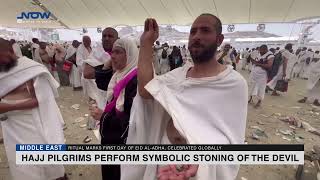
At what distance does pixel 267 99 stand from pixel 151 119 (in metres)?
6.75

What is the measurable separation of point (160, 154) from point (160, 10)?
64.8ft

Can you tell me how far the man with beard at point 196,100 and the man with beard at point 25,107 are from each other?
3.84ft

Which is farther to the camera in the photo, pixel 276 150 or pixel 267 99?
pixel 267 99

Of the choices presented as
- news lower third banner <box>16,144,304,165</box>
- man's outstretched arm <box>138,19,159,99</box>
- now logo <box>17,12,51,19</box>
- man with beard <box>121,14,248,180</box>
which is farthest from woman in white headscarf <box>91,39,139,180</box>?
now logo <box>17,12,51,19</box>

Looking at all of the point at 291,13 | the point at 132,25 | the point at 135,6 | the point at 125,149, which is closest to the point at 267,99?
the point at 125,149

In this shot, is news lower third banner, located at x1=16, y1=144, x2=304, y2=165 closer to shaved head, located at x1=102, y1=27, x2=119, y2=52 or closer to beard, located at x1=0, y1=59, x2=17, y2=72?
beard, located at x1=0, y1=59, x2=17, y2=72

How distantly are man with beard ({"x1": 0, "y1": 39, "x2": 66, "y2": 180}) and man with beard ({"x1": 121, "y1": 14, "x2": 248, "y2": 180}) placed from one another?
3.84ft

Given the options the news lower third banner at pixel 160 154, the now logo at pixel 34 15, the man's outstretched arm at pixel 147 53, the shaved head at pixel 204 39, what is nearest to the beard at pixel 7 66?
the news lower third banner at pixel 160 154

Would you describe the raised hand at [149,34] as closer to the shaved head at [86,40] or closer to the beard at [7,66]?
the beard at [7,66]

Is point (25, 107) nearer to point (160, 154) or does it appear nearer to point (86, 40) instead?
point (160, 154)

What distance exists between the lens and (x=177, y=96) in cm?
134

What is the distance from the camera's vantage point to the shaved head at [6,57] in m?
1.94

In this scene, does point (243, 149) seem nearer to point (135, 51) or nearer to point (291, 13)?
point (135, 51)

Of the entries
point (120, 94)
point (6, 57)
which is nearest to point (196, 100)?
point (120, 94)
